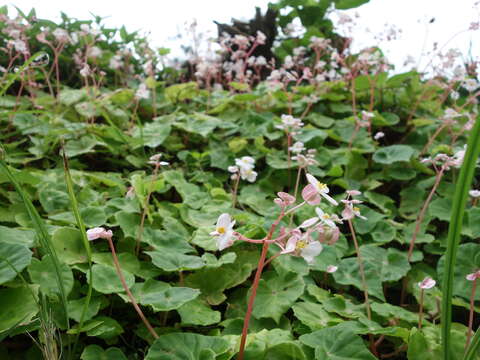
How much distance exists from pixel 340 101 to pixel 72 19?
2.00 m

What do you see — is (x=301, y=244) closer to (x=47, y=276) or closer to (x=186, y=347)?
(x=186, y=347)

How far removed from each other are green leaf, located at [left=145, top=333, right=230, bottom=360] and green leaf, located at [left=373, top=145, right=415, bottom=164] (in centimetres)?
127

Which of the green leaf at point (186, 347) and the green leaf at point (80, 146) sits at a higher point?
the green leaf at point (80, 146)

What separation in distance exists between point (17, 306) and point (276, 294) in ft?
2.02

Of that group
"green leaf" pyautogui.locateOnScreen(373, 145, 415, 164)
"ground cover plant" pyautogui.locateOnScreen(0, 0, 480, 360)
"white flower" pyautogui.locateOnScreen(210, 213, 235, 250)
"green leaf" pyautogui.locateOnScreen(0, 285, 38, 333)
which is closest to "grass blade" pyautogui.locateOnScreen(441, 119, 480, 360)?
"ground cover plant" pyautogui.locateOnScreen(0, 0, 480, 360)

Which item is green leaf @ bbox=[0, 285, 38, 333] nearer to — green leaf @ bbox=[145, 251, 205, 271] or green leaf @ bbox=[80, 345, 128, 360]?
green leaf @ bbox=[80, 345, 128, 360]

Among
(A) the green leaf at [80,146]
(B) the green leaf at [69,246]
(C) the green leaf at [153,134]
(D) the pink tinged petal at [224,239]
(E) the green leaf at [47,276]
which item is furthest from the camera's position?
(C) the green leaf at [153,134]

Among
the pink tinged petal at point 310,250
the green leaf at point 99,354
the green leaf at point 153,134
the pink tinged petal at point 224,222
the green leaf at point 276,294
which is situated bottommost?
the green leaf at point 276,294

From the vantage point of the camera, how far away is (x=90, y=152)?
5.87ft

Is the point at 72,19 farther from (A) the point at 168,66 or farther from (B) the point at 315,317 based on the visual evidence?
(B) the point at 315,317

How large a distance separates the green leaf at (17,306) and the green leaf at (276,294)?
0.52 meters

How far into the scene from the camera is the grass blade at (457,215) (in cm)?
54

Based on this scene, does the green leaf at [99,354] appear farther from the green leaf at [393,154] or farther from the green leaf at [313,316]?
the green leaf at [393,154]

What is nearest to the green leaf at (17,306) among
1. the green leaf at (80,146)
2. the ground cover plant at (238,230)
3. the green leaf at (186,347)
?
the ground cover plant at (238,230)
